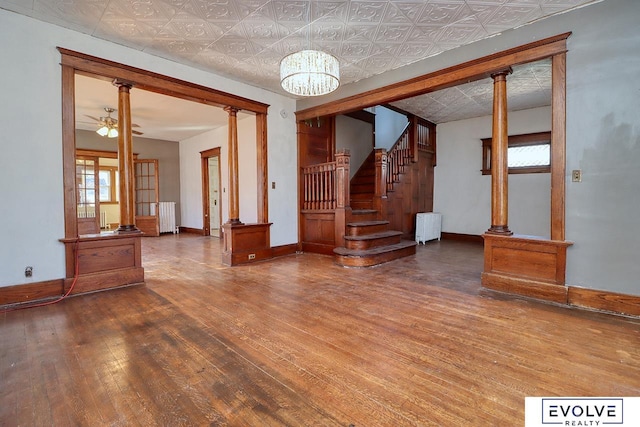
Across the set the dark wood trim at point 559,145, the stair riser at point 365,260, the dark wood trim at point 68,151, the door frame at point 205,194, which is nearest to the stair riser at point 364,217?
the stair riser at point 365,260

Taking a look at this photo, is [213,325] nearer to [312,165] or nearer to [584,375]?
[584,375]

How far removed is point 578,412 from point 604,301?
198 centimetres

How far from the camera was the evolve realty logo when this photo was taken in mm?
1425

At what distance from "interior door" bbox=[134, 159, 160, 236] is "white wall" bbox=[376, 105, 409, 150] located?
6661 mm

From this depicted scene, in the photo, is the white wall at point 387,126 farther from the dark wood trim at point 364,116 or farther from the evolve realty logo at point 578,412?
the evolve realty logo at point 578,412

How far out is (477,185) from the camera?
7047 mm

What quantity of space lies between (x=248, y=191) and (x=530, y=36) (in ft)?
16.9

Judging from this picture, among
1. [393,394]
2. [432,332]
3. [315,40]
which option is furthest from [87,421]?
[315,40]

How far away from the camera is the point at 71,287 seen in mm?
3307

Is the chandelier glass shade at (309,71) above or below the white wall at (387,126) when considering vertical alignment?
below

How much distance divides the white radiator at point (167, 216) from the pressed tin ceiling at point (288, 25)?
6001mm

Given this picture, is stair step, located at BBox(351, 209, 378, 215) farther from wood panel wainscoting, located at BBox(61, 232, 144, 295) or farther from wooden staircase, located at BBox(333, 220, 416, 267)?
wood panel wainscoting, located at BBox(61, 232, 144, 295)

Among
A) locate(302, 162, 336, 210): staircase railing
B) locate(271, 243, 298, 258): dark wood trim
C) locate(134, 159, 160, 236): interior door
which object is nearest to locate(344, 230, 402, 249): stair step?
locate(302, 162, 336, 210): staircase railing

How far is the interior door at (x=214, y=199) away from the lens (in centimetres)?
884
